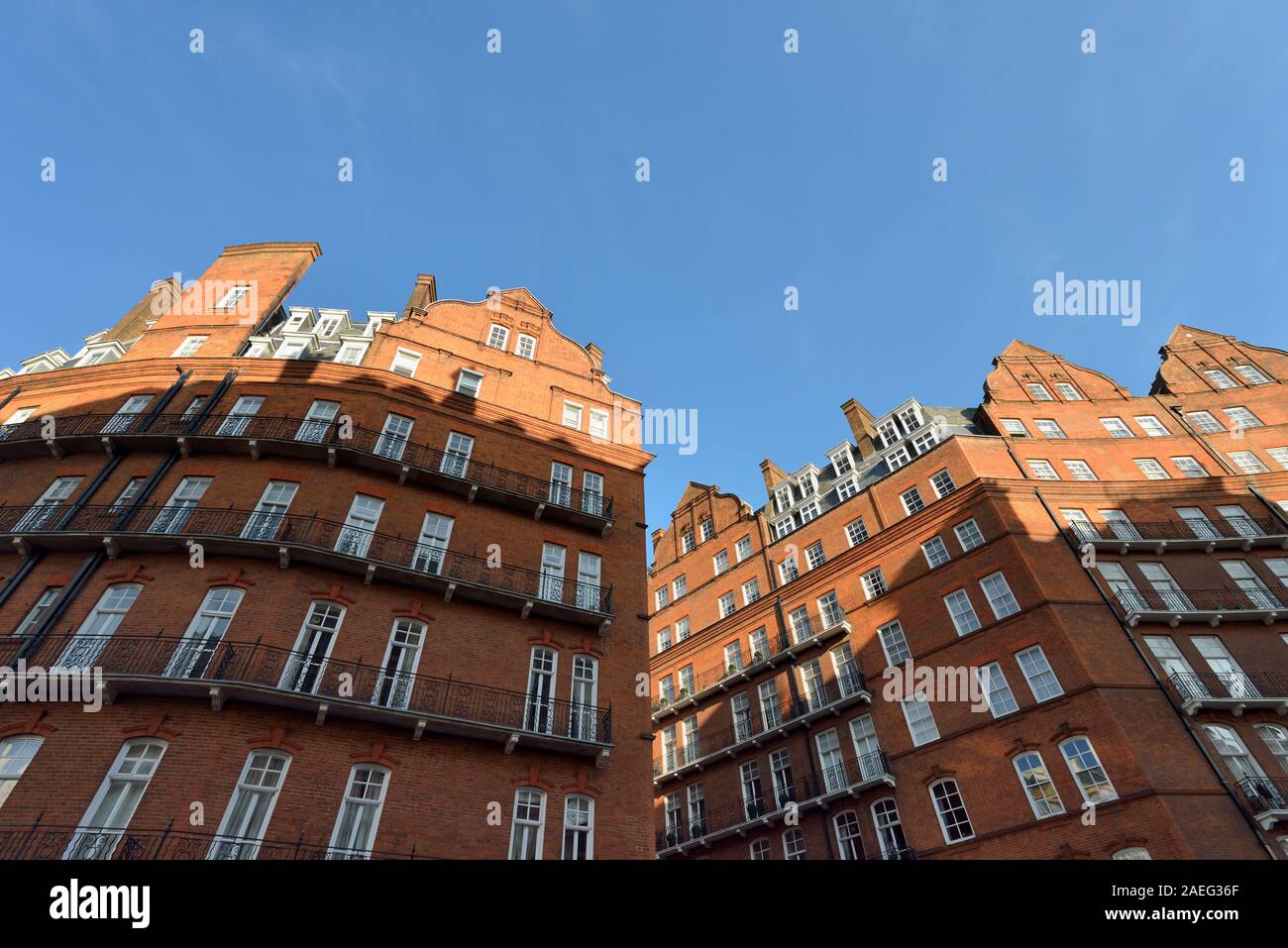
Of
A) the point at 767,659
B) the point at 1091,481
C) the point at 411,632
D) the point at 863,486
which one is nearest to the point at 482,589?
the point at 411,632

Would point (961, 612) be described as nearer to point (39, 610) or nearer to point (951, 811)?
point (951, 811)

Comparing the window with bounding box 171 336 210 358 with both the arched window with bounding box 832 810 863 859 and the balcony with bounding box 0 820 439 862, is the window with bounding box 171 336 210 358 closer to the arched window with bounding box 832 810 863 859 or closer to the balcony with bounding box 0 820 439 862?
the balcony with bounding box 0 820 439 862

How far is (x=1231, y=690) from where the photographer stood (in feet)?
74.2

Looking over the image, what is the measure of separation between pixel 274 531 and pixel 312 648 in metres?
3.72

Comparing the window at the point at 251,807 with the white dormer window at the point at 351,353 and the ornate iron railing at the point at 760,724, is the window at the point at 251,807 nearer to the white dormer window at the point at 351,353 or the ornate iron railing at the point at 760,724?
the white dormer window at the point at 351,353

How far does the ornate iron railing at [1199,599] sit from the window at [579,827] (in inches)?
852

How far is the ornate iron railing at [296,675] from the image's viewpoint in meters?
14.7

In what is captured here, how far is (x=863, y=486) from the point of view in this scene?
35062 mm

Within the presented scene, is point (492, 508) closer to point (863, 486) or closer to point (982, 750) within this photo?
point (982, 750)

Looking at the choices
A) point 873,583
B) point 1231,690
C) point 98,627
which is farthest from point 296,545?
point 1231,690

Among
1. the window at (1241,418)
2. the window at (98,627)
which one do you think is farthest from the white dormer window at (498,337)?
the window at (1241,418)

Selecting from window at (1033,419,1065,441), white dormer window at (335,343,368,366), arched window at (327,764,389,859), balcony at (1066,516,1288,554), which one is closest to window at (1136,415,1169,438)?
window at (1033,419,1065,441)

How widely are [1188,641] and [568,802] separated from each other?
23.7 metres

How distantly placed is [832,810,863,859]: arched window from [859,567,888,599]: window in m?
9.52
